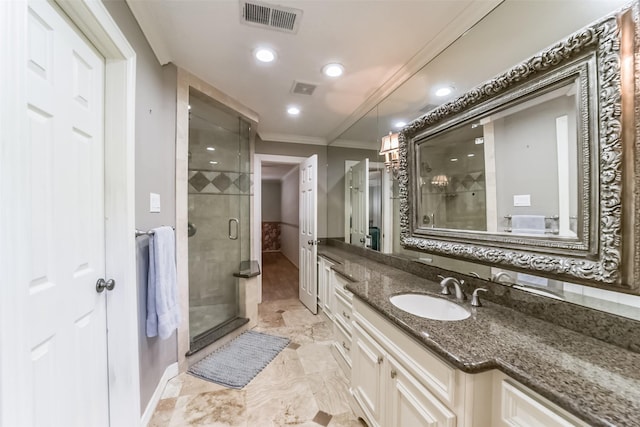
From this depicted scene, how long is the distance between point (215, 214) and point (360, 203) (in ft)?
5.49

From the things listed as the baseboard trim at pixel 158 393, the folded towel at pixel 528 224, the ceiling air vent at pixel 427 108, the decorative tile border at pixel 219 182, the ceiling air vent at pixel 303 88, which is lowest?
the baseboard trim at pixel 158 393

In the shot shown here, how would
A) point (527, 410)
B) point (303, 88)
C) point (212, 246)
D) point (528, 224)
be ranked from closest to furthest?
1. point (527, 410)
2. point (528, 224)
3. point (303, 88)
4. point (212, 246)

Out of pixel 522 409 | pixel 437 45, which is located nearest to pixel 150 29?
pixel 437 45

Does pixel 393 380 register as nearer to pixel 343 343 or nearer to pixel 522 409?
pixel 522 409

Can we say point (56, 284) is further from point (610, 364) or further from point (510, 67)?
point (510, 67)

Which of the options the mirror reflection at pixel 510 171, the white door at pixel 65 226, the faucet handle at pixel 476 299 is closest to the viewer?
the white door at pixel 65 226

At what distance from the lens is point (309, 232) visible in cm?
338

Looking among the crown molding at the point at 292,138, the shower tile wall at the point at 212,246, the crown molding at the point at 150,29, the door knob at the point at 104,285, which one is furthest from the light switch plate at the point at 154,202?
the crown molding at the point at 292,138

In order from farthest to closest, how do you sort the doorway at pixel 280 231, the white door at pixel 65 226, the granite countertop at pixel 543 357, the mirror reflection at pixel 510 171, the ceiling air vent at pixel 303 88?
1. the doorway at pixel 280 231
2. the ceiling air vent at pixel 303 88
3. the mirror reflection at pixel 510 171
4. the white door at pixel 65 226
5. the granite countertop at pixel 543 357

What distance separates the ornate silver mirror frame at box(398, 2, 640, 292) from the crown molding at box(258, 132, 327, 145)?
2899 millimetres

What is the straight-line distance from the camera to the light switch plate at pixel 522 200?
3.69ft

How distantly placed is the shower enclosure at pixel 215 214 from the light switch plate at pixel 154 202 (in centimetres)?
59

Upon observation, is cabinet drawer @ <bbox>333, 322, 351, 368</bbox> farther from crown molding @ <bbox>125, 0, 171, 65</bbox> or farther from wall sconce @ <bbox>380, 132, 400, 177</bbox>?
crown molding @ <bbox>125, 0, 171, 65</bbox>

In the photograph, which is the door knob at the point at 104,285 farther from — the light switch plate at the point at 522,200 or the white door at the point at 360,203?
the white door at the point at 360,203
